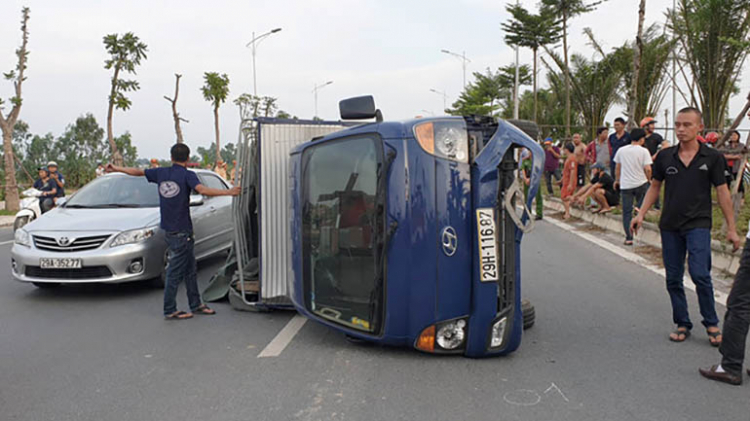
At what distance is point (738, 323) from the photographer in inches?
155

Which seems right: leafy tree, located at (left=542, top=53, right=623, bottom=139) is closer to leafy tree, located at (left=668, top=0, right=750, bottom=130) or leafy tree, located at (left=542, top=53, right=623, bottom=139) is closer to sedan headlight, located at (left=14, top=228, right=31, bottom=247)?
leafy tree, located at (left=668, top=0, right=750, bottom=130)

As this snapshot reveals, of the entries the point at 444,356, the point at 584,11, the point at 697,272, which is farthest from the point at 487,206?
the point at 584,11

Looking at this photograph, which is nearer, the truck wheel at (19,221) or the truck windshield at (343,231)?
the truck windshield at (343,231)

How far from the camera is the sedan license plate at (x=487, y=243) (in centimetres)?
412

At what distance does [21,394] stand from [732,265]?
751cm

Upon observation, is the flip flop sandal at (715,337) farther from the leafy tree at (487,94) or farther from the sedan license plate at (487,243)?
the leafy tree at (487,94)

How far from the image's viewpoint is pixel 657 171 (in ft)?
16.3

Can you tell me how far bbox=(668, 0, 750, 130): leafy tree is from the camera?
16.3m

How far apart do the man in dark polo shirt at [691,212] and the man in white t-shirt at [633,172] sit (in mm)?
4650

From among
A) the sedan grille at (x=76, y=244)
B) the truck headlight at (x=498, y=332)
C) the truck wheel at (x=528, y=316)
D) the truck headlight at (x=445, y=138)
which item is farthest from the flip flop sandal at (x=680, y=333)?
the sedan grille at (x=76, y=244)

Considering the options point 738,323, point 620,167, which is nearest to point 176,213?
point 738,323

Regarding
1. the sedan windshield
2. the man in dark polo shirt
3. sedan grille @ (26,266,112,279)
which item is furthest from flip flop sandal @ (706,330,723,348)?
the sedan windshield

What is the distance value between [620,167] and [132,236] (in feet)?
24.1

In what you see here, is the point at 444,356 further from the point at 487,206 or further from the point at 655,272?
the point at 655,272
